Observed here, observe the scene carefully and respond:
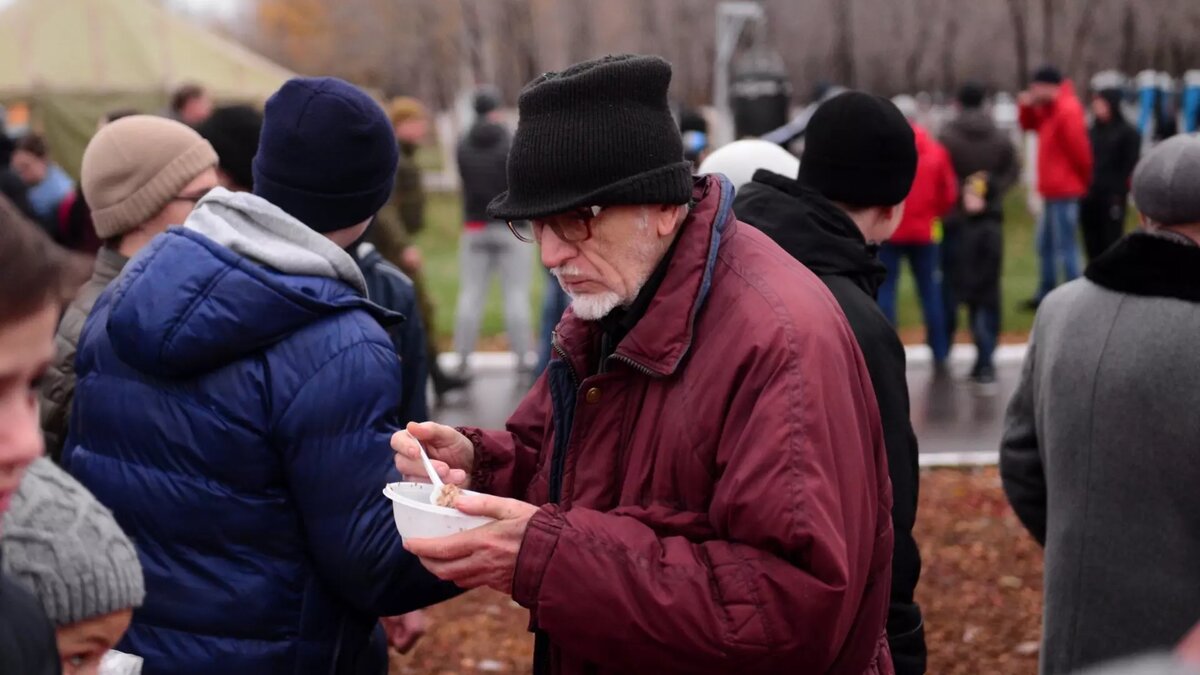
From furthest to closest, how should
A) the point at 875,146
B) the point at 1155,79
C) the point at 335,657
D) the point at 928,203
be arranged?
the point at 1155,79, the point at 928,203, the point at 875,146, the point at 335,657

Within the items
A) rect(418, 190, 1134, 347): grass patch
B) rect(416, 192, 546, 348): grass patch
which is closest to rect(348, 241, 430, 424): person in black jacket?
rect(416, 192, 546, 348): grass patch

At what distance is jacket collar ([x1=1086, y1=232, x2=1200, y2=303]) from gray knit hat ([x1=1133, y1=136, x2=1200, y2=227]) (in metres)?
0.13

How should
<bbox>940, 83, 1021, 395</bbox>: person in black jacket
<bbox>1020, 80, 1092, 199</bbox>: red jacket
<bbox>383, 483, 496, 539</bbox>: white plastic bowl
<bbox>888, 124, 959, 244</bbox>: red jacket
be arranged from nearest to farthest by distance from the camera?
<bbox>383, 483, 496, 539</bbox>: white plastic bowl → <bbox>940, 83, 1021, 395</bbox>: person in black jacket → <bbox>888, 124, 959, 244</bbox>: red jacket → <bbox>1020, 80, 1092, 199</bbox>: red jacket

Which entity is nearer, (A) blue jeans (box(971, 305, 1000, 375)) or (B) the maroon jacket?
(B) the maroon jacket

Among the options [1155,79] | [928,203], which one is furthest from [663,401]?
[1155,79]

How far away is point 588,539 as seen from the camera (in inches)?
90.1

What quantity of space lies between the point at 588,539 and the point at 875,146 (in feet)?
6.56

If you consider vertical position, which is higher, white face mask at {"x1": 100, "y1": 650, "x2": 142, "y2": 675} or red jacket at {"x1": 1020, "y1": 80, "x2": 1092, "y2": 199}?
white face mask at {"x1": 100, "y1": 650, "x2": 142, "y2": 675}

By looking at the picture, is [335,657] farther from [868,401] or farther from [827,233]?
[827,233]

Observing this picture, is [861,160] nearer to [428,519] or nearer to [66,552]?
[428,519]

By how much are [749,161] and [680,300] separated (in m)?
2.47

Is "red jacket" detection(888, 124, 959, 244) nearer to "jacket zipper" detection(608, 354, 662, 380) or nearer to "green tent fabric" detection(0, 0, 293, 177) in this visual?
"jacket zipper" detection(608, 354, 662, 380)

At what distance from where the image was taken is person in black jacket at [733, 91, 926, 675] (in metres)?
3.36

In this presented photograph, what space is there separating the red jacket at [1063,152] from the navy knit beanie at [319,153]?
37.0ft
